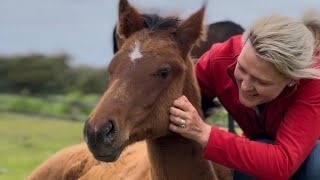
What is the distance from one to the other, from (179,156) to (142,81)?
762 millimetres

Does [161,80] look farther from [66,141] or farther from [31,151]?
[66,141]

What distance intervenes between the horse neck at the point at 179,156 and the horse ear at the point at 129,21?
50 cm

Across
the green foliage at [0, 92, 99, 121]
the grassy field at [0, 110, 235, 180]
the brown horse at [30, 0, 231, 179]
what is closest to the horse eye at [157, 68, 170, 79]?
the brown horse at [30, 0, 231, 179]

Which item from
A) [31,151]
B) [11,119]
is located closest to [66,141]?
[31,151]

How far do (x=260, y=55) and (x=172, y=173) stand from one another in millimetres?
1076

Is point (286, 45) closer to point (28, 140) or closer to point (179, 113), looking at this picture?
point (179, 113)

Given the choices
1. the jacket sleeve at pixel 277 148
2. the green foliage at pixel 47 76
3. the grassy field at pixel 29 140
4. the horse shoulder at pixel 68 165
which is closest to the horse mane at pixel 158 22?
the jacket sleeve at pixel 277 148

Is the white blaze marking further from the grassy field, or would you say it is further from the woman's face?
the grassy field

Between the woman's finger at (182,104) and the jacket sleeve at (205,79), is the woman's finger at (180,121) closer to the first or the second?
the woman's finger at (182,104)

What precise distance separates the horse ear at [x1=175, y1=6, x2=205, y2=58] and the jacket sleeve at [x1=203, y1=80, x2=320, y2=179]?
0.60 meters

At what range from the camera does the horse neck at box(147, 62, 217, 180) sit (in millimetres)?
4688

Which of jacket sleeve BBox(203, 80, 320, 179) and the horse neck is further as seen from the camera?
the horse neck

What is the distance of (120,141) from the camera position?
4066mm

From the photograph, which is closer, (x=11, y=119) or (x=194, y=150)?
(x=194, y=150)
